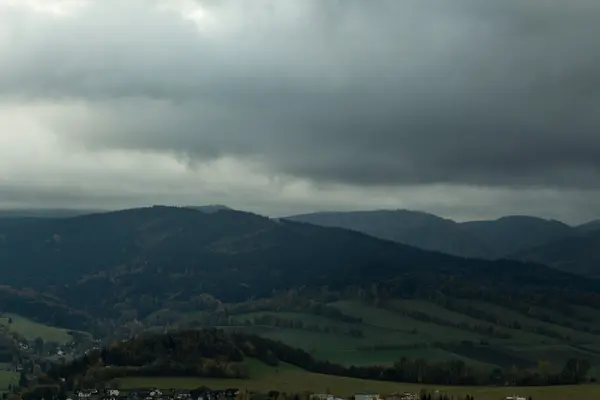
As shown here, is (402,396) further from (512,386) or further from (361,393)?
(512,386)

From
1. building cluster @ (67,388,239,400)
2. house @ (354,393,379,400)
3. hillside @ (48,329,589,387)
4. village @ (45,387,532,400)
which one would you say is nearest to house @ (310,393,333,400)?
village @ (45,387,532,400)

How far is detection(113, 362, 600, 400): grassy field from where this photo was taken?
167000 mm

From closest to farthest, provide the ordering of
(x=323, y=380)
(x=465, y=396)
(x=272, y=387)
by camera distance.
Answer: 1. (x=465, y=396)
2. (x=272, y=387)
3. (x=323, y=380)

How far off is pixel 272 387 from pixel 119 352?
41601mm

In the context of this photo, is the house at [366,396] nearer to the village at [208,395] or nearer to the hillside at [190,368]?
the village at [208,395]

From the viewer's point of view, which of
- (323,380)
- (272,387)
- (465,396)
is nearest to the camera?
(465,396)

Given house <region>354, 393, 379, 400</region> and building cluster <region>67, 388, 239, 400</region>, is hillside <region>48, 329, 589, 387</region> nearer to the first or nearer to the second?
building cluster <region>67, 388, 239, 400</region>

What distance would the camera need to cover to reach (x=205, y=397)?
539ft

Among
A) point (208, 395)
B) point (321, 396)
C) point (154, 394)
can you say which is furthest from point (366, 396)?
Result: point (154, 394)

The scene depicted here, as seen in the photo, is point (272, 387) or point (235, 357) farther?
point (235, 357)

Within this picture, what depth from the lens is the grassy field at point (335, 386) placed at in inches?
6575

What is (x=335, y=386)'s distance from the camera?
17650 cm

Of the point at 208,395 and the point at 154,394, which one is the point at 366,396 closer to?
the point at 208,395

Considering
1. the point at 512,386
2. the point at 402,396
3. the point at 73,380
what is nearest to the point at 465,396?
the point at 402,396
